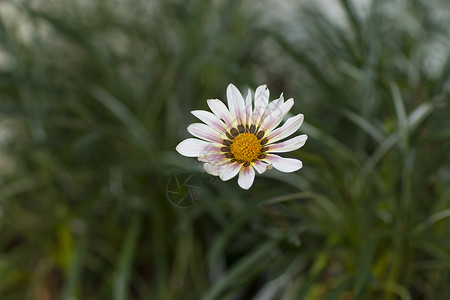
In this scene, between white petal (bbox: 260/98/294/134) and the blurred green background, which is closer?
white petal (bbox: 260/98/294/134)

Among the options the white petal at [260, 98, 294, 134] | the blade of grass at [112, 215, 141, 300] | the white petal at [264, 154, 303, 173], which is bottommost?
the white petal at [264, 154, 303, 173]

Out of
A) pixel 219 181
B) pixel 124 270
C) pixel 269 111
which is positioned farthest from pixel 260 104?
pixel 124 270

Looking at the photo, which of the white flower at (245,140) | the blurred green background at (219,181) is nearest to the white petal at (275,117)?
the white flower at (245,140)

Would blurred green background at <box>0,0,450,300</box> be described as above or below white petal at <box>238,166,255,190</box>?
above

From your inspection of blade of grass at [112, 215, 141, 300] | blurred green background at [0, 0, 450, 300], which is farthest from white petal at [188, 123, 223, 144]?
blade of grass at [112, 215, 141, 300]

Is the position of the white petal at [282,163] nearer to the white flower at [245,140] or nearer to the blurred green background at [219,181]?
the white flower at [245,140]

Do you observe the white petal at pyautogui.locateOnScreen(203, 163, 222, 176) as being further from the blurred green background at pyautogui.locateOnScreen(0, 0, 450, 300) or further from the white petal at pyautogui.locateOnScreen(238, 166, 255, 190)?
the blurred green background at pyautogui.locateOnScreen(0, 0, 450, 300)

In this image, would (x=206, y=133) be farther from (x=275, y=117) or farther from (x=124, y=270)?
(x=124, y=270)

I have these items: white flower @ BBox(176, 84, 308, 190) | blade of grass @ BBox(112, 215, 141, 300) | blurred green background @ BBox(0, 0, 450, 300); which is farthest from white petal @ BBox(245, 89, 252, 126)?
blade of grass @ BBox(112, 215, 141, 300)
